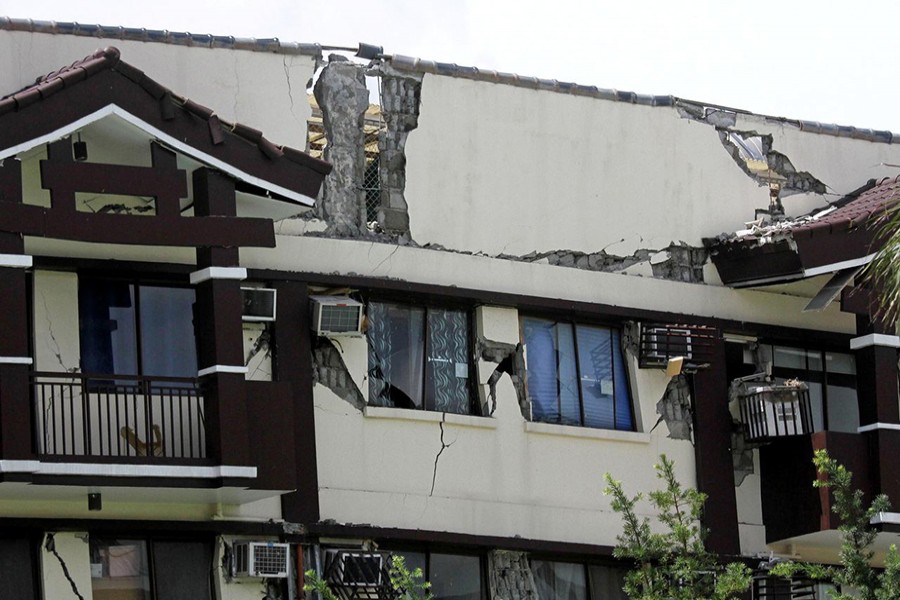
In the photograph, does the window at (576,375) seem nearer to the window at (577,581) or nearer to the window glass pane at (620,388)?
the window glass pane at (620,388)

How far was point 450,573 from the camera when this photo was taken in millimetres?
21984

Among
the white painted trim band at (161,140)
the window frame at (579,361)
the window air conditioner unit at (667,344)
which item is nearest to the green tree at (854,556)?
the window air conditioner unit at (667,344)

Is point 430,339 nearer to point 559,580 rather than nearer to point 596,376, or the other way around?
point 596,376

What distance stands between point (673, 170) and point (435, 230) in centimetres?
311

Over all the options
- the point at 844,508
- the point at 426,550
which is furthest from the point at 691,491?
the point at 426,550

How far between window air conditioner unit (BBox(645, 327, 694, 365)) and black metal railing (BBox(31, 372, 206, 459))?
522cm

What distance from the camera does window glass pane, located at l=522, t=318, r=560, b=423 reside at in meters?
23.0

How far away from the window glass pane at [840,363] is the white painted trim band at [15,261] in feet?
31.2

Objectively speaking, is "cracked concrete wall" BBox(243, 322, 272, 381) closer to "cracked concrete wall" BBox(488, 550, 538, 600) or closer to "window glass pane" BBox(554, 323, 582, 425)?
"cracked concrete wall" BBox(488, 550, 538, 600)

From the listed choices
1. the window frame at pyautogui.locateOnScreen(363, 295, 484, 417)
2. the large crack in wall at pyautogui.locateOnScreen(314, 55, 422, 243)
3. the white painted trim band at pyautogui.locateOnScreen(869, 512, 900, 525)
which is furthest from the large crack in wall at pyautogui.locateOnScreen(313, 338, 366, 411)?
the white painted trim band at pyautogui.locateOnScreen(869, 512, 900, 525)

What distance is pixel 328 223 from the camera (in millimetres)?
22281

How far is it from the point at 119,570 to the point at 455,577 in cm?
349

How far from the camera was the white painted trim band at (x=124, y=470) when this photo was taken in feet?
62.3

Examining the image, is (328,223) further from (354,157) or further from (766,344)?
(766,344)
